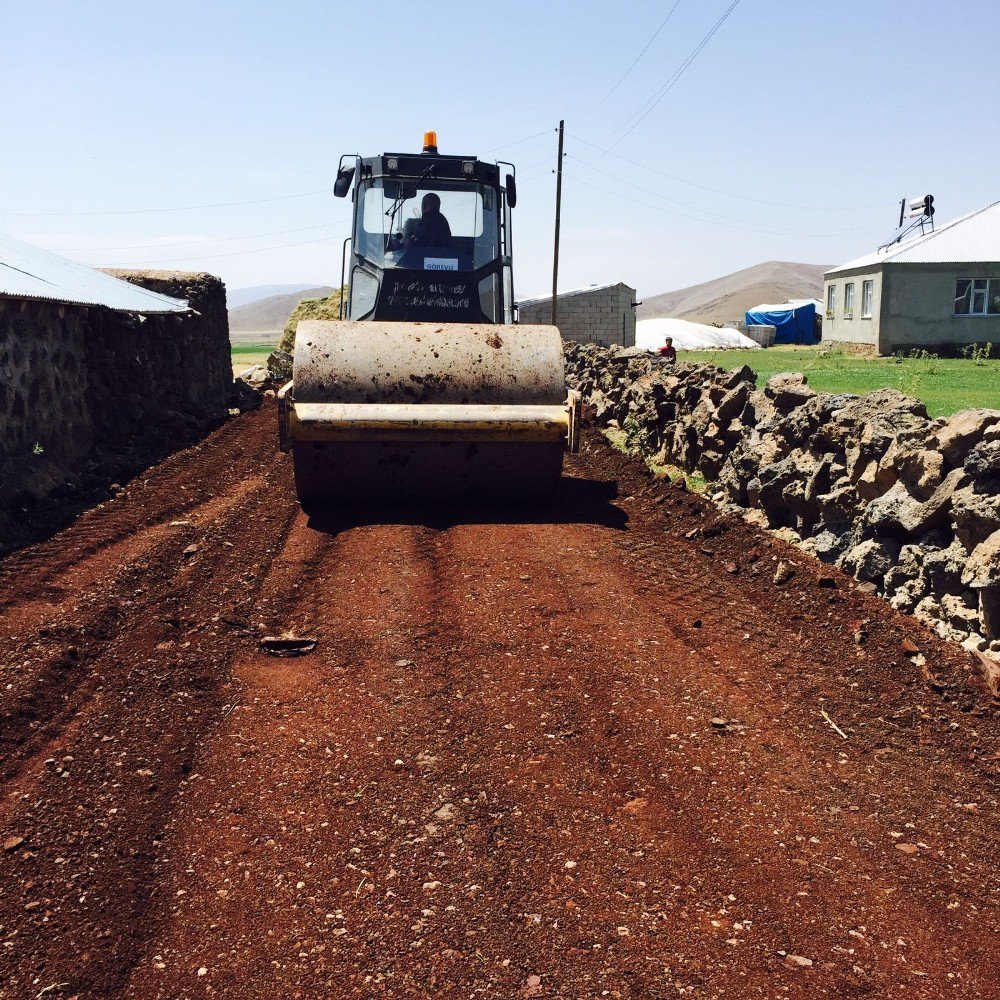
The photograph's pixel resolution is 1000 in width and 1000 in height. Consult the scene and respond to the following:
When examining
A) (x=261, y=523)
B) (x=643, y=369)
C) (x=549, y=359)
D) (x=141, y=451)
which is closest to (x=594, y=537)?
(x=549, y=359)

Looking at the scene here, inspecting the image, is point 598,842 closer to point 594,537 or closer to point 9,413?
point 594,537

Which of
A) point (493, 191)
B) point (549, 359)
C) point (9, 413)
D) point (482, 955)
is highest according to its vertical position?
point (493, 191)

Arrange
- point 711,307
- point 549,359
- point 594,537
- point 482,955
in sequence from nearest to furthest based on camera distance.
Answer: point 482,955
point 594,537
point 549,359
point 711,307

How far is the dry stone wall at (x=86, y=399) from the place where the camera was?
1077 cm

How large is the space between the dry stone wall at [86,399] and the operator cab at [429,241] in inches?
144

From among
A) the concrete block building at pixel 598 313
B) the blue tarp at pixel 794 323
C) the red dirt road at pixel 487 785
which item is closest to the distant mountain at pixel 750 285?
the blue tarp at pixel 794 323

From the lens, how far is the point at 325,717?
206 inches

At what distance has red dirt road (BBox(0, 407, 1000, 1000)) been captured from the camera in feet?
11.5

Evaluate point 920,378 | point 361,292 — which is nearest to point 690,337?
point 920,378

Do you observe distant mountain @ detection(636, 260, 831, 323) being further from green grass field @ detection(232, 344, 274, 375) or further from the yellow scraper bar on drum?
the yellow scraper bar on drum

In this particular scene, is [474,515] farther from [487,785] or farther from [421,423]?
[487,785]

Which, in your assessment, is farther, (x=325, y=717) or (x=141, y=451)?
(x=141, y=451)

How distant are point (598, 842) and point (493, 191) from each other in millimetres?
9280

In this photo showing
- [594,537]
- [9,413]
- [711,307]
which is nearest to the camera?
[594,537]
